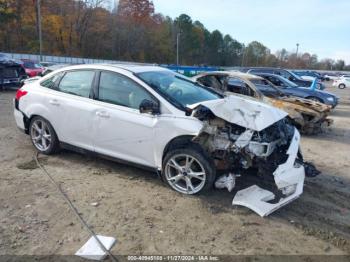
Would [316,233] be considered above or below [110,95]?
below

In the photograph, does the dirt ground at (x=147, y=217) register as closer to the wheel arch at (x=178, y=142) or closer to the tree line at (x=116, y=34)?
the wheel arch at (x=178, y=142)

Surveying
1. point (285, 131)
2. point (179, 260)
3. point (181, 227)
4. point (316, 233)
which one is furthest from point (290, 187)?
point (179, 260)

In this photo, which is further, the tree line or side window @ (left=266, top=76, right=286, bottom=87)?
the tree line

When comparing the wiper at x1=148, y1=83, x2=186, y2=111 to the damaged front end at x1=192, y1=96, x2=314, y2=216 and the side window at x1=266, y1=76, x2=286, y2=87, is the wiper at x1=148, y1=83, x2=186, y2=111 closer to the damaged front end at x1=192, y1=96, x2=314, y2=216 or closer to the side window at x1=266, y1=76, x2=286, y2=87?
the damaged front end at x1=192, y1=96, x2=314, y2=216

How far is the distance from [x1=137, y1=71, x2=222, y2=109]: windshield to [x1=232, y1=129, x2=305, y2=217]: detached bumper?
4.80 ft

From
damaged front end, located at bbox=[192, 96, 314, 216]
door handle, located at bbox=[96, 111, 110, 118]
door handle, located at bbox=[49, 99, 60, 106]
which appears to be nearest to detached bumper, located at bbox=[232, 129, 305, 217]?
damaged front end, located at bbox=[192, 96, 314, 216]

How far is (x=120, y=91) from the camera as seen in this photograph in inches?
196

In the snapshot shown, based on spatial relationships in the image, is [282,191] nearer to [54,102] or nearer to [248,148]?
[248,148]

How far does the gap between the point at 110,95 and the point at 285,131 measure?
2.62m

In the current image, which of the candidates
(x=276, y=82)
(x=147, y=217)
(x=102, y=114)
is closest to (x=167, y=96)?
(x=102, y=114)

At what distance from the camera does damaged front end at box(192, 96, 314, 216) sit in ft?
13.8

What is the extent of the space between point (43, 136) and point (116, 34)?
68748mm

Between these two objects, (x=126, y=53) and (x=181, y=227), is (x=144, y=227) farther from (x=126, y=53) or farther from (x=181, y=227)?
(x=126, y=53)

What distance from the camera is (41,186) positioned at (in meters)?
4.72
